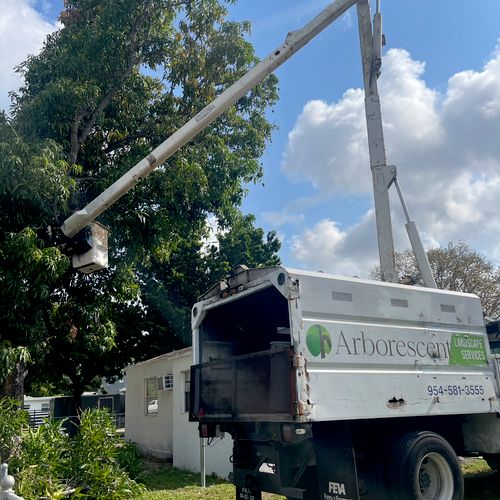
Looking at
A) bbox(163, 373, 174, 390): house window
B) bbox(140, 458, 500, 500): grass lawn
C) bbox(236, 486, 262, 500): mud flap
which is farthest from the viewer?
bbox(163, 373, 174, 390): house window

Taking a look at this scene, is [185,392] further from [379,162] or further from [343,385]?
[343,385]

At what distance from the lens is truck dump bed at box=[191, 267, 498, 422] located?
5.32 m

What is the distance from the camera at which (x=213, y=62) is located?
12.4 metres

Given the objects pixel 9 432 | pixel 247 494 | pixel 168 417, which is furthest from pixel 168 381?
pixel 247 494

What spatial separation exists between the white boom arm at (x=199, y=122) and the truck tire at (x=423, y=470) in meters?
5.38

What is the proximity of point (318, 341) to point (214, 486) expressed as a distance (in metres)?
6.11

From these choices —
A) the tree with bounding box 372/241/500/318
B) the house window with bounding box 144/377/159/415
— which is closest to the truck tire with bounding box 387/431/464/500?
the house window with bounding box 144/377/159/415

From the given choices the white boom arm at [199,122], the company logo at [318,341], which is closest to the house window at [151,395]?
the white boom arm at [199,122]

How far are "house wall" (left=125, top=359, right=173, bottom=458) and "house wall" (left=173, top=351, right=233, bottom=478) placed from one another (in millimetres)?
1416

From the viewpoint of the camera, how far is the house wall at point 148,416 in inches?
616

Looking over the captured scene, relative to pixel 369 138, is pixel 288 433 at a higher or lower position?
lower

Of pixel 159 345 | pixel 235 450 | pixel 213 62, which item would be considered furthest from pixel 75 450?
pixel 159 345

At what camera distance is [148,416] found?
1700cm

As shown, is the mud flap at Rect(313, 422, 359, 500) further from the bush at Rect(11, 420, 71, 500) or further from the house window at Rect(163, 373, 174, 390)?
the house window at Rect(163, 373, 174, 390)
